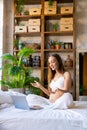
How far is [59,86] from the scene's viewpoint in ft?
11.0

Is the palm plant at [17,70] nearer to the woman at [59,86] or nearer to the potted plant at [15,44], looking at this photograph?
the potted plant at [15,44]

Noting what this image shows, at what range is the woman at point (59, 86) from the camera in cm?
302

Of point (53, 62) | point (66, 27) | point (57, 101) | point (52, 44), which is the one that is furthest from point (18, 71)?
point (57, 101)

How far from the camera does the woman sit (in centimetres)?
302

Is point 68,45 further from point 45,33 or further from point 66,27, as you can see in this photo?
point 45,33

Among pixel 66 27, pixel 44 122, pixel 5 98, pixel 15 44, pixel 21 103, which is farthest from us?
pixel 15 44

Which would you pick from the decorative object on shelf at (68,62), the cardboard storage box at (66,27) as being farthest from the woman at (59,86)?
the cardboard storage box at (66,27)

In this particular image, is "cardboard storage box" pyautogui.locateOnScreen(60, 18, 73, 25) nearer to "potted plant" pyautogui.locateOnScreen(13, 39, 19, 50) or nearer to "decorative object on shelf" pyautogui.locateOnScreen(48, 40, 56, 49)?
"decorative object on shelf" pyautogui.locateOnScreen(48, 40, 56, 49)

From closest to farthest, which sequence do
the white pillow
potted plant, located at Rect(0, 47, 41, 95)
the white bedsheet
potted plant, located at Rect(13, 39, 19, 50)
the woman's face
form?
the white bedsheet < the white pillow < the woman's face < potted plant, located at Rect(0, 47, 41, 95) < potted plant, located at Rect(13, 39, 19, 50)

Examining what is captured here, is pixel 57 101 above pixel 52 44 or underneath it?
underneath

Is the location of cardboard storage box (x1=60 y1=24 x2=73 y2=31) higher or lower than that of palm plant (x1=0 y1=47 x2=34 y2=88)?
higher

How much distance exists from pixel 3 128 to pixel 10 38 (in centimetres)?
389

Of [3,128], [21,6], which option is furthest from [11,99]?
[21,6]

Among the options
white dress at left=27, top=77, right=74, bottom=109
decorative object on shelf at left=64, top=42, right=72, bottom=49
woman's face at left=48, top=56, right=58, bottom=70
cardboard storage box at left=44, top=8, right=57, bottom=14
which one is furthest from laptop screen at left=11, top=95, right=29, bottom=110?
cardboard storage box at left=44, top=8, right=57, bottom=14
